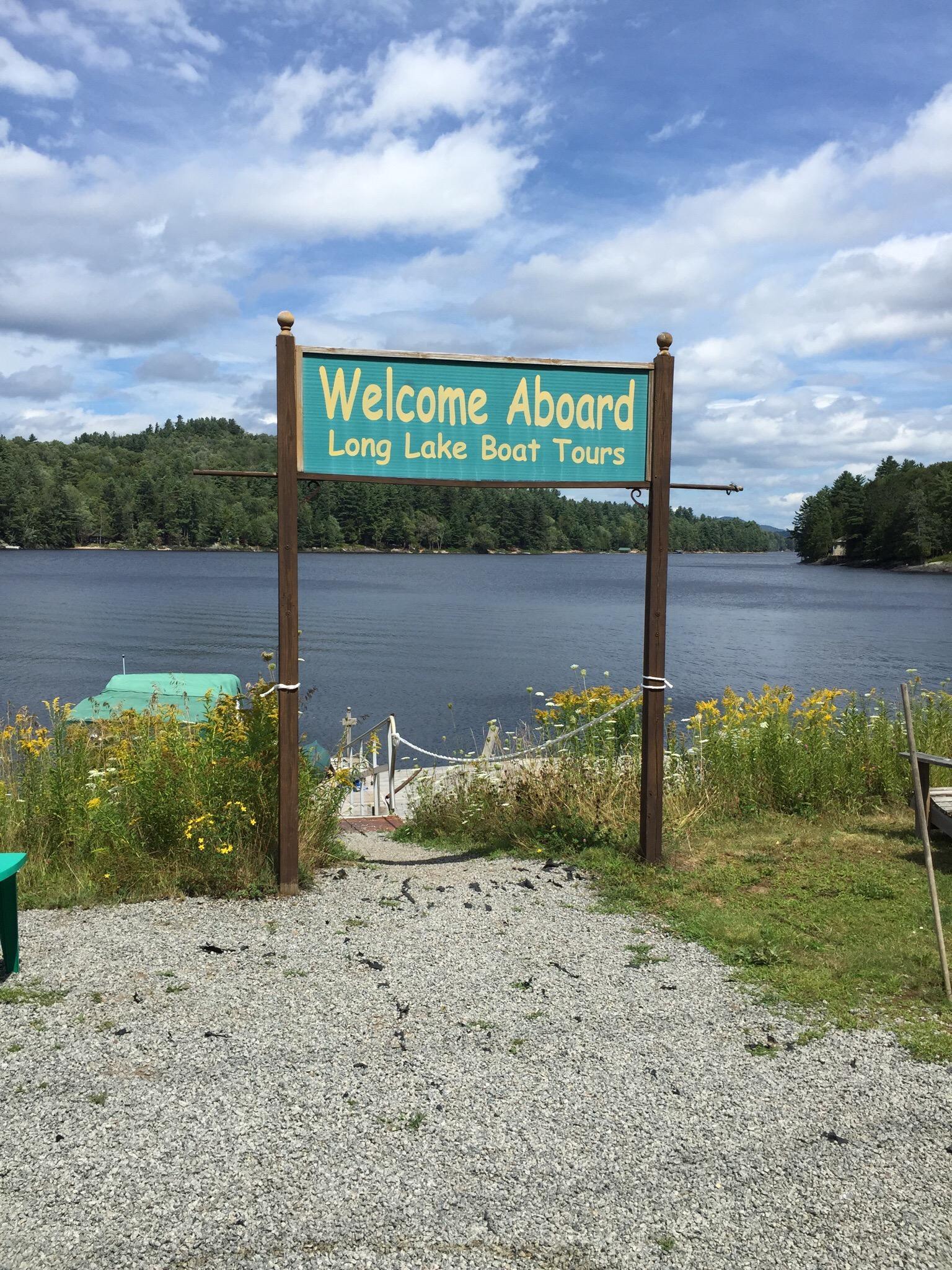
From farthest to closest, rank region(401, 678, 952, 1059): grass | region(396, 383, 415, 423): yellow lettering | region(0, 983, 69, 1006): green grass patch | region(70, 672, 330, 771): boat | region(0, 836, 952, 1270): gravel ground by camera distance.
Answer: region(70, 672, 330, 771): boat, region(396, 383, 415, 423): yellow lettering, region(401, 678, 952, 1059): grass, region(0, 983, 69, 1006): green grass patch, region(0, 836, 952, 1270): gravel ground

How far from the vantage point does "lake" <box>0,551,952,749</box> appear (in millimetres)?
36812

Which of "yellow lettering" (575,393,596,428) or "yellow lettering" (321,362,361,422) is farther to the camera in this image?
"yellow lettering" (575,393,596,428)

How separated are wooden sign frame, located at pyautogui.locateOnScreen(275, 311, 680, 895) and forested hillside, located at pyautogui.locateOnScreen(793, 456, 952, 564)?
403ft

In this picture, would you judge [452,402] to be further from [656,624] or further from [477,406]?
[656,624]

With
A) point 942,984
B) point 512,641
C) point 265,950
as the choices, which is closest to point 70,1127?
point 265,950

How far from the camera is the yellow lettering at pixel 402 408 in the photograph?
6.67 meters

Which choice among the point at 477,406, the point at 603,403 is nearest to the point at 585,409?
the point at 603,403

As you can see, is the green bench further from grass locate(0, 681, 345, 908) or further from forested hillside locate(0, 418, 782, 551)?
forested hillside locate(0, 418, 782, 551)

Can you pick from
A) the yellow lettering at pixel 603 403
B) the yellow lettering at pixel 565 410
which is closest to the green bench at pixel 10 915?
the yellow lettering at pixel 565 410

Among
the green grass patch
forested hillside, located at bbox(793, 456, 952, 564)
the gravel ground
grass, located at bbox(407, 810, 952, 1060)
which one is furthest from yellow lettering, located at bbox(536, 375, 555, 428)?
forested hillside, located at bbox(793, 456, 952, 564)

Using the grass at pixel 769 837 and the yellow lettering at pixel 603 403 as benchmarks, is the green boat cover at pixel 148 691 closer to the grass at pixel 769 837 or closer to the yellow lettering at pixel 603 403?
the grass at pixel 769 837

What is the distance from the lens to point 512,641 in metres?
52.8

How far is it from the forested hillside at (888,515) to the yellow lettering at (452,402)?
123766 mm

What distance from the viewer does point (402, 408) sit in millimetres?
6676
